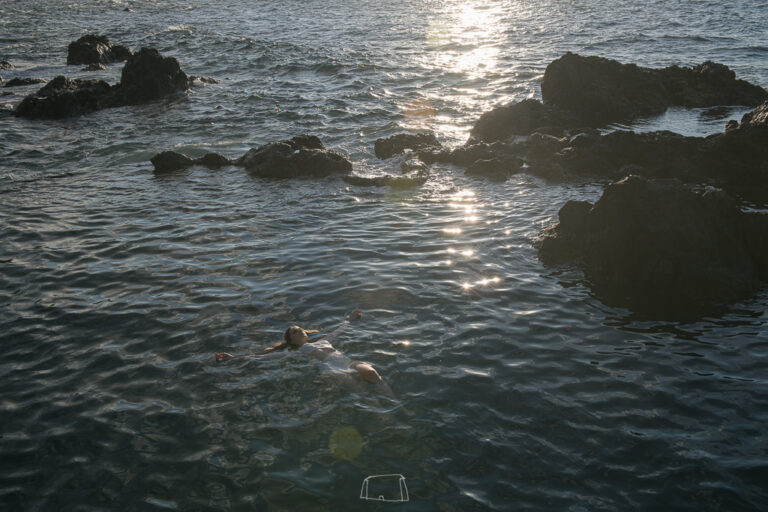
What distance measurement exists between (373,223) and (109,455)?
394 inches

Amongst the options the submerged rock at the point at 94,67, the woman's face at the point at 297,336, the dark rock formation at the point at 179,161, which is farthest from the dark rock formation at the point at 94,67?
the woman's face at the point at 297,336

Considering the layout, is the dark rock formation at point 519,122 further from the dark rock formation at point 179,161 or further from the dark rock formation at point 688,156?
the dark rock formation at point 179,161

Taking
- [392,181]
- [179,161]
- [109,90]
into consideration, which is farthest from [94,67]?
[392,181]

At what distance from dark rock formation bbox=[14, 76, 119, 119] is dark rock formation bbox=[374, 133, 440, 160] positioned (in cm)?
1784

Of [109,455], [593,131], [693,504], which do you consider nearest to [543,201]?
[593,131]

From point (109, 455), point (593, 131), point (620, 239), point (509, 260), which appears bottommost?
point (109, 455)

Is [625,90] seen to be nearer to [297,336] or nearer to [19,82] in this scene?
[297,336]

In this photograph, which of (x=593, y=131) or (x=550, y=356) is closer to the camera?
(x=550, y=356)

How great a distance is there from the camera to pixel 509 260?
13.8 metres

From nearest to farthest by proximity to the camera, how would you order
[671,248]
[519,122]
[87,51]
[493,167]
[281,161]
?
[671,248], [493,167], [281,161], [519,122], [87,51]

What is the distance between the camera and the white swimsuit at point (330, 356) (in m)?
10.1

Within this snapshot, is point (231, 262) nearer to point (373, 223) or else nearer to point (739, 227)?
point (373, 223)

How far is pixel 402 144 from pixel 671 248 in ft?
42.2

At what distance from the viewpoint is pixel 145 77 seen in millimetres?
32719
